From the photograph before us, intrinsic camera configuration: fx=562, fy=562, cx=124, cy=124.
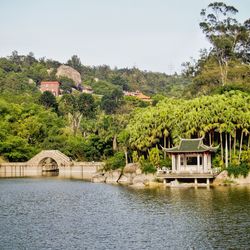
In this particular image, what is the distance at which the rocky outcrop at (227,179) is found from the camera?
163ft

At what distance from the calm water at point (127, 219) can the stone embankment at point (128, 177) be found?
561 cm

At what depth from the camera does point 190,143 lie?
5228 centimetres

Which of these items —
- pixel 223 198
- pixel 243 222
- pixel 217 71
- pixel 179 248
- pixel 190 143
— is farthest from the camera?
pixel 217 71

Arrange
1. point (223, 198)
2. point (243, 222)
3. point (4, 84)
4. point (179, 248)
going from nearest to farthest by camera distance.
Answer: point (179, 248), point (243, 222), point (223, 198), point (4, 84)

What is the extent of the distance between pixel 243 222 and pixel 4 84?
389 ft

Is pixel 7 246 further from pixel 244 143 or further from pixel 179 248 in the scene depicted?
pixel 244 143

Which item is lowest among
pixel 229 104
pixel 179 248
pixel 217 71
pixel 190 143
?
pixel 179 248

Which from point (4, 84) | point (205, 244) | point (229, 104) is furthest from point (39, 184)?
point (4, 84)

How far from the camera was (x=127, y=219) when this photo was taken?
31797mm

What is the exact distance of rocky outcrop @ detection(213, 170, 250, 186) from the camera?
49.6 m

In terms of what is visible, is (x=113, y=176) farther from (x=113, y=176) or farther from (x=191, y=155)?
(x=191, y=155)

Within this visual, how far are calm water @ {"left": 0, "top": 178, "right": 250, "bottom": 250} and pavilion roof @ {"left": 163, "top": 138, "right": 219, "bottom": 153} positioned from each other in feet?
17.0

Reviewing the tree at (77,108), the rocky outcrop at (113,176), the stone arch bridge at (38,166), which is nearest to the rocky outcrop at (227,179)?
the rocky outcrop at (113,176)

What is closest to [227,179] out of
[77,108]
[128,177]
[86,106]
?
[128,177]
